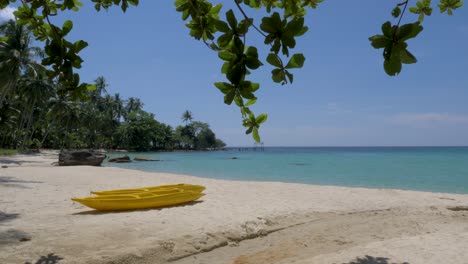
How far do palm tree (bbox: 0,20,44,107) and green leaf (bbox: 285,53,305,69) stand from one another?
22172mm

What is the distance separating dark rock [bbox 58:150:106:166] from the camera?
23.1 meters

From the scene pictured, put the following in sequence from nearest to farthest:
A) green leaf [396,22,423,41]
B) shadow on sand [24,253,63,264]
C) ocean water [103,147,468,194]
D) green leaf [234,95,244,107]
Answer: green leaf [396,22,423,41] → green leaf [234,95,244,107] → shadow on sand [24,253,63,264] → ocean water [103,147,468,194]

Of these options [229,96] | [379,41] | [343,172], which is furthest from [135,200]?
[343,172]

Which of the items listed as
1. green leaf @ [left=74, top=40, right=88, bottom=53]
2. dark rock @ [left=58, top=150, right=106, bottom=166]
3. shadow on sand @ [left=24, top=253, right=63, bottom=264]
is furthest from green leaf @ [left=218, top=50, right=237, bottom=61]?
dark rock @ [left=58, top=150, right=106, bottom=166]

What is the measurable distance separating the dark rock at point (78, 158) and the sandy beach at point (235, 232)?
13484mm

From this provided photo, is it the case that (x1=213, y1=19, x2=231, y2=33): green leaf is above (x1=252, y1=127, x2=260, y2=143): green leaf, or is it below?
above

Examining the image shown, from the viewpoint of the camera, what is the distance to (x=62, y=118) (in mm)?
42281

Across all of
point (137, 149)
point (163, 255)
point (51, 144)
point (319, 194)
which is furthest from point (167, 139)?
point (163, 255)

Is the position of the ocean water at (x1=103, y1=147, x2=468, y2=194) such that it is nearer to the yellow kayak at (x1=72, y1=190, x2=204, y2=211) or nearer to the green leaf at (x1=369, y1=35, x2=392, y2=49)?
the yellow kayak at (x1=72, y1=190, x2=204, y2=211)

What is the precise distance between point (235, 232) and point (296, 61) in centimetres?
560

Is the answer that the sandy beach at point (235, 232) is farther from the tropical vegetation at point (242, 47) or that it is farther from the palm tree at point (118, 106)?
the palm tree at point (118, 106)

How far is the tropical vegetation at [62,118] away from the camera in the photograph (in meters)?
24.8

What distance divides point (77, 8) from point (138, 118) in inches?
2722

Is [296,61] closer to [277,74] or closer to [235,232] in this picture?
[277,74]
